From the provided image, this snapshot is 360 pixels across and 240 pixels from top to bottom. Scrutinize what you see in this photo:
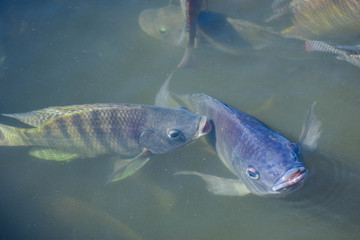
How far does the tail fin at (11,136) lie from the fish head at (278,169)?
378 centimetres

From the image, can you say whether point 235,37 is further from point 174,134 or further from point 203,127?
point 174,134

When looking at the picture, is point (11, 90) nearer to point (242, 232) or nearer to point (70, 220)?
point (70, 220)

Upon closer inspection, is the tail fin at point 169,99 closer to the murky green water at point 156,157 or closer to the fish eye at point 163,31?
the murky green water at point 156,157

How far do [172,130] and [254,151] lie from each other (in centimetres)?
129

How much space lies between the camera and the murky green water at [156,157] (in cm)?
330

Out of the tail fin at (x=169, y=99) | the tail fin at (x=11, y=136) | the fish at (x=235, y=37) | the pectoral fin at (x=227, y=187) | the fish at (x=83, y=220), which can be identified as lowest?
the fish at (x=83, y=220)

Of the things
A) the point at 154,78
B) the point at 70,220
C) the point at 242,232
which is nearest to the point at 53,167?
the point at 70,220

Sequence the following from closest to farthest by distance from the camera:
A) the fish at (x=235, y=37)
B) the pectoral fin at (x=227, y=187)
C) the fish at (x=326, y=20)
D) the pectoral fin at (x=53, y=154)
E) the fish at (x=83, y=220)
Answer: the pectoral fin at (x=227, y=187), the fish at (x=83, y=220), the pectoral fin at (x=53, y=154), the fish at (x=326, y=20), the fish at (x=235, y=37)

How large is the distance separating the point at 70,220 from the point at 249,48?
5002mm

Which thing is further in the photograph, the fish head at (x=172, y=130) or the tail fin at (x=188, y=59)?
the tail fin at (x=188, y=59)

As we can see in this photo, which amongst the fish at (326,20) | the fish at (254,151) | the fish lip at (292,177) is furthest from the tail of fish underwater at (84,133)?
the fish at (326,20)

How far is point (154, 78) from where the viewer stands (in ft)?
17.3

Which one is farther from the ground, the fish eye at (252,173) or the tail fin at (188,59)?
the tail fin at (188,59)

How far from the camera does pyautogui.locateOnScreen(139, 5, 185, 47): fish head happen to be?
5582 mm
